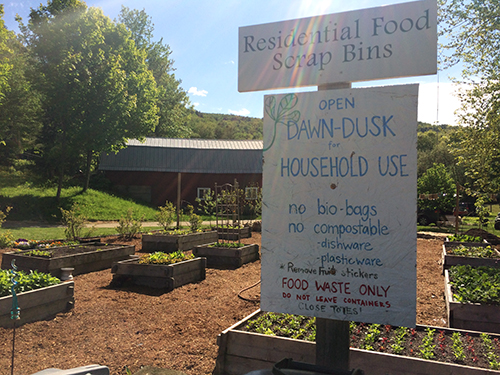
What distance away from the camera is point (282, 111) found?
87.9 inches

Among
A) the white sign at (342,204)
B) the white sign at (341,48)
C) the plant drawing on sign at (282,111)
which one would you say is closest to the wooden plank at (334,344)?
the white sign at (342,204)

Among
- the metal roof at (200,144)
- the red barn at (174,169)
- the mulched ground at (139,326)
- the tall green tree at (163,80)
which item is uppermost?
the tall green tree at (163,80)

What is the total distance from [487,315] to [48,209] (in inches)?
844

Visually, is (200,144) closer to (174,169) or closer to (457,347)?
(174,169)

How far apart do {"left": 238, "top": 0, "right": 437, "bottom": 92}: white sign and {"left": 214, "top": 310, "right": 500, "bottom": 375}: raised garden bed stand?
2.42 metres

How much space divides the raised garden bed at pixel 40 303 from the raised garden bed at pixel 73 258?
2158 millimetres

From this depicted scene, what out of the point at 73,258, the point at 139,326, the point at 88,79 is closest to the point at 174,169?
the point at 88,79

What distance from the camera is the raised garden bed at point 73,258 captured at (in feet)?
25.0

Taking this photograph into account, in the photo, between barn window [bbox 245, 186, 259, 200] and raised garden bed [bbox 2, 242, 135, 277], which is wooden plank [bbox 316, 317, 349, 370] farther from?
barn window [bbox 245, 186, 259, 200]

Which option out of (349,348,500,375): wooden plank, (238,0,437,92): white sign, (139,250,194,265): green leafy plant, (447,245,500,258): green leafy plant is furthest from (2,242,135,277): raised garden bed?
(447,245,500,258): green leafy plant

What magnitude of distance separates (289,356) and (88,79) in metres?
21.5

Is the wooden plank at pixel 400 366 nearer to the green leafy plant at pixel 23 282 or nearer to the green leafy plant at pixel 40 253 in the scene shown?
the green leafy plant at pixel 23 282

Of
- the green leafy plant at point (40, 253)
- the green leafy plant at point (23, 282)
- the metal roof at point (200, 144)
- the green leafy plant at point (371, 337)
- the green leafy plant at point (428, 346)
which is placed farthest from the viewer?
the metal roof at point (200, 144)

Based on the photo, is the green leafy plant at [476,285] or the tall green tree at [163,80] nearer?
the green leafy plant at [476,285]
